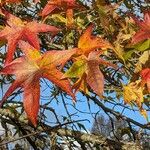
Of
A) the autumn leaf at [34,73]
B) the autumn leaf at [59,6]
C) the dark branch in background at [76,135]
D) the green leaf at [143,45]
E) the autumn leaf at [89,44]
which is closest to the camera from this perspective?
the autumn leaf at [34,73]

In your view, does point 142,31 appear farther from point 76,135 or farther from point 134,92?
point 76,135

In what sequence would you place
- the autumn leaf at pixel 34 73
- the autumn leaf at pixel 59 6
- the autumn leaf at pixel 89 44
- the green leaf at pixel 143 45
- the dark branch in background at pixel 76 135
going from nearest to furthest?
the autumn leaf at pixel 34 73 → the autumn leaf at pixel 89 44 → the green leaf at pixel 143 45 → the autumn leaf at pixel 59 6 → the dark branch in background at pixel 76 135

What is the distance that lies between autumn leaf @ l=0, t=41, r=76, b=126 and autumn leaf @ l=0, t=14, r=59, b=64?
13 centimetres

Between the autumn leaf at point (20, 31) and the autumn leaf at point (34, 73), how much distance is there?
0.13 metres

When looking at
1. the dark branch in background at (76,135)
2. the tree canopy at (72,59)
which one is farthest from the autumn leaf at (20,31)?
the dark branch in background at (76,135)

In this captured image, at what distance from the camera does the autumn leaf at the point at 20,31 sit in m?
1.01

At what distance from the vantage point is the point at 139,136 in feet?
5.56

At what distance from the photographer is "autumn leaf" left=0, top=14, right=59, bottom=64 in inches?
39.8

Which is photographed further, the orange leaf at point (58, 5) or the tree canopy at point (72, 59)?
the orange leaf at point (58, 5)

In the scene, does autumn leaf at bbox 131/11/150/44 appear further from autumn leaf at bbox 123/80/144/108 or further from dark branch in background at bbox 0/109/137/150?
dark branch in background at bbox 0/109/137/150

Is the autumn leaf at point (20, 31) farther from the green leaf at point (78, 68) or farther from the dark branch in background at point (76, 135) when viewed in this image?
the dark branch in background at point (76, 135)

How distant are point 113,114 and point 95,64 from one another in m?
0.94

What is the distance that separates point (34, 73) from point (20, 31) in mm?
289

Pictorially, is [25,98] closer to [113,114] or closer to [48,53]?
[48,53]
